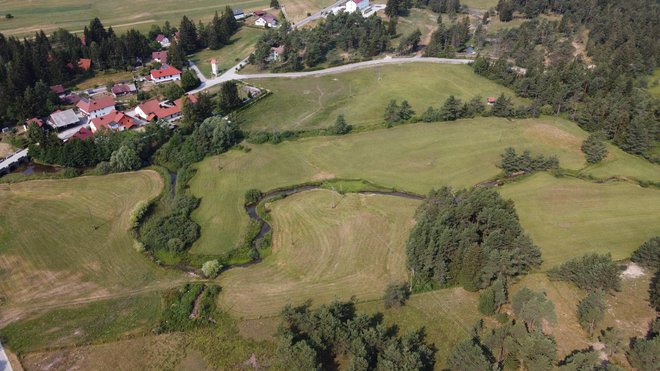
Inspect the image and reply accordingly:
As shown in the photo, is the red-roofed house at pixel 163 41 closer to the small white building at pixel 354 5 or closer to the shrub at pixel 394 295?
the small white building at pixel 354 5

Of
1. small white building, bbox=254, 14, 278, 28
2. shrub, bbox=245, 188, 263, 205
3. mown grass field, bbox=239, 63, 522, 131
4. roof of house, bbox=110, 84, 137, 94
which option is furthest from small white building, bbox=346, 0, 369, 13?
shrub, bbox=245, 188, 263, 205

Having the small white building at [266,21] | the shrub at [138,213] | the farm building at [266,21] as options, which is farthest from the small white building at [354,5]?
the shrub at [138,213]

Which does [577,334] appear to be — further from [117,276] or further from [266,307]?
[117,276]

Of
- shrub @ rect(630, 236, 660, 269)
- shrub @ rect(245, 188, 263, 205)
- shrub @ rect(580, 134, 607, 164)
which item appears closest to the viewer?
shrub @ rect(630, 236, 660, 269)

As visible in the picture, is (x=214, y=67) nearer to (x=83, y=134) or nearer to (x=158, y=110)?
(x=158, y=110)

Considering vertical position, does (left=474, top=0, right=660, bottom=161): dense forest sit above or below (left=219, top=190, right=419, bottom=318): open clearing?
above

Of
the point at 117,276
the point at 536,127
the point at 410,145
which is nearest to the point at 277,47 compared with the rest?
the point at 410,145

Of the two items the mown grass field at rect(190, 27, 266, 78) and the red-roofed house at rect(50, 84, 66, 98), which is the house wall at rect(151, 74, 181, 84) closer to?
the mown grass field at rect(190, 27, 266, 78)
